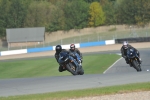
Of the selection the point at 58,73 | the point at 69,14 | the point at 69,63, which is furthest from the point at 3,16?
the point at 69,63

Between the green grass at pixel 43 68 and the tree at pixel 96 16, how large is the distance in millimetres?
44132

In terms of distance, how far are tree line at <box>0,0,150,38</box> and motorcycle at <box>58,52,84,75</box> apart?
67.6m

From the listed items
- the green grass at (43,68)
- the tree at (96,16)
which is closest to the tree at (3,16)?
the tree at (96,16)

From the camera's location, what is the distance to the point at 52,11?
95.1 metres

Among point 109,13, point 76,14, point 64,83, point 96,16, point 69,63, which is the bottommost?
point 64,83

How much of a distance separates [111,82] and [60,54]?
17.2ft

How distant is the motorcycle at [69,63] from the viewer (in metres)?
19.5

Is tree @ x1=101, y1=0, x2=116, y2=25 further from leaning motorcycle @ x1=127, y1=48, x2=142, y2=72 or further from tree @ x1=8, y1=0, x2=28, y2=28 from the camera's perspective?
leaning motorcycle @ x1=127, y1=48, x2=142, y2=72

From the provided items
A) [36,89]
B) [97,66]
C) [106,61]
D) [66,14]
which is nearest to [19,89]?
[36,89]

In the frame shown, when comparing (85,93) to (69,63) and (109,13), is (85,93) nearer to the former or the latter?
(69,63)

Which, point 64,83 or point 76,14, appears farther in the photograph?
point 76,14

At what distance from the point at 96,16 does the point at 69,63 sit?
7195 centimetres

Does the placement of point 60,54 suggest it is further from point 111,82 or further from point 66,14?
point 66,14

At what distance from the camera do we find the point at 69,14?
94250 mm
